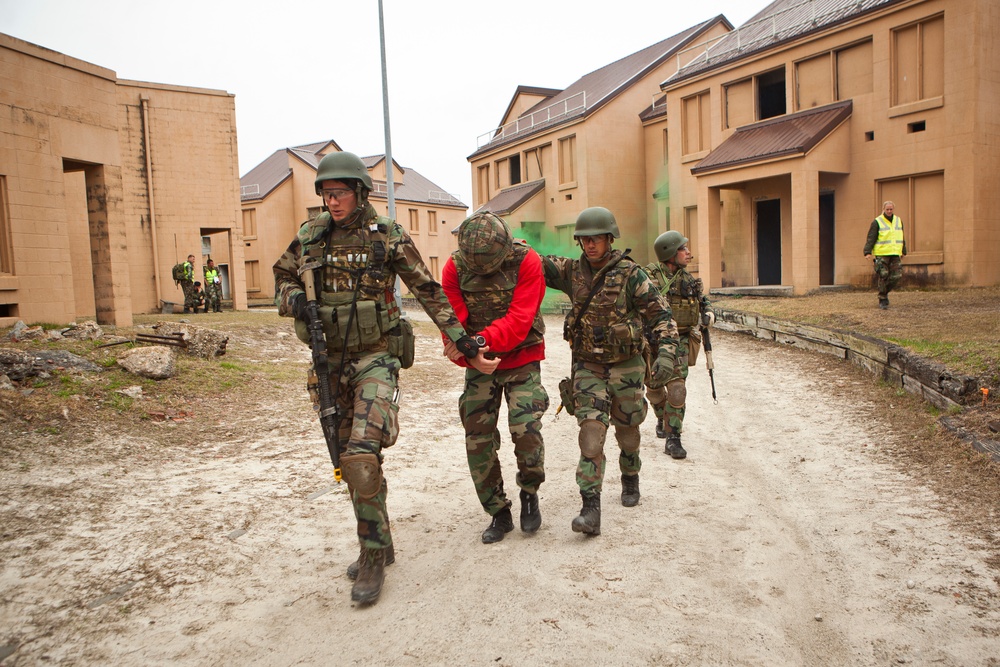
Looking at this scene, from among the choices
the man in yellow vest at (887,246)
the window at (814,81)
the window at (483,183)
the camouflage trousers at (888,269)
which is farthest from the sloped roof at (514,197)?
the camouflage trousers at (888,269)

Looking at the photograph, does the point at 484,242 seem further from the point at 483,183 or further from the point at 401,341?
the point at 483,183

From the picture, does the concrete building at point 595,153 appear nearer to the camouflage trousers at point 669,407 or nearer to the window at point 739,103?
the window at point 739,103

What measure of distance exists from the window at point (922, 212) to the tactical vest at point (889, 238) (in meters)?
4.77

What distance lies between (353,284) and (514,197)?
26871 mm

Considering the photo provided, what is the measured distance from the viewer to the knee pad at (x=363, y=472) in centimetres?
353

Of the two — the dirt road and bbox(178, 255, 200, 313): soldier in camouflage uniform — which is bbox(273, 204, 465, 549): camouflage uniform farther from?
bbox(178, 255, 200, 313): soldier in camouflage uniform

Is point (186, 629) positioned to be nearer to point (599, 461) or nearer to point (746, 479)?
point (599, 461)

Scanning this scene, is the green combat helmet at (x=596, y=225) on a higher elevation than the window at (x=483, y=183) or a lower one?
lower

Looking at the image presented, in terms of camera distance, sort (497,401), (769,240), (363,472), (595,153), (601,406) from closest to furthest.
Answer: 1. (363,472)
2. (497,401)
3. (601,406)
4. (769,240)
5. (595,153)

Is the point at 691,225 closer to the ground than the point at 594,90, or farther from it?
closer to the ground

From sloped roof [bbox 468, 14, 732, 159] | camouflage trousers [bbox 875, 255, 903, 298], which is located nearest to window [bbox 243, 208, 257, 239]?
sloped roof [bbox 468, 14, 732, 159]

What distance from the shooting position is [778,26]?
2138cm

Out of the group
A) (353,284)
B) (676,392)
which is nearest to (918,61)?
(676,392)

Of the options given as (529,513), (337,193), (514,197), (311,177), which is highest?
(311,177)
